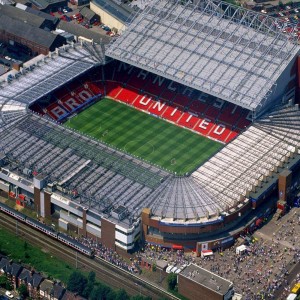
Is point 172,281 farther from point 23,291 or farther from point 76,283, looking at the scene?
point 23,291

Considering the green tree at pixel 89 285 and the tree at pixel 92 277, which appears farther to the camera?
the tree at pixel 92 277

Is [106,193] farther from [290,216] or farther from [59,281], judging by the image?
[290,216]

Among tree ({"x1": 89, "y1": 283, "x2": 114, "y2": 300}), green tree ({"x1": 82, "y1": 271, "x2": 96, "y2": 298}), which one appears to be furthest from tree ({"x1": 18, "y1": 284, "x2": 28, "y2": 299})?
tree ({"x1": 89, "y1": 283, "x2": 114, "y2": 300})

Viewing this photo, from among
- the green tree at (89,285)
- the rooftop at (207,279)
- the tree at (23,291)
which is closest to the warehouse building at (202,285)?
the rooftop at (207,279)

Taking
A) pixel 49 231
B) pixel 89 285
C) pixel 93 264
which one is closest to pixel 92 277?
pixel 89 285

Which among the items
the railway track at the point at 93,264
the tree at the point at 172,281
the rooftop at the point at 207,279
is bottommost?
the railway track at the point at 93,264

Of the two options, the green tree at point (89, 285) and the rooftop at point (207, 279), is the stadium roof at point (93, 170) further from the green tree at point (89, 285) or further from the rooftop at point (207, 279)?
the rooftop at point (207, 279)
